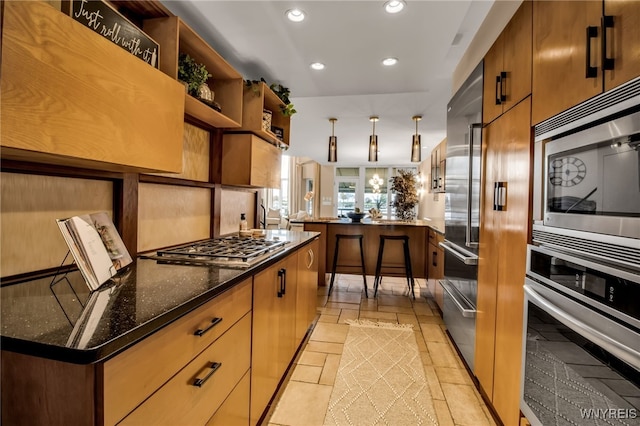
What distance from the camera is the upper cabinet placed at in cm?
88

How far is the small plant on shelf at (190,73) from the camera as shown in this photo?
5.49 feet

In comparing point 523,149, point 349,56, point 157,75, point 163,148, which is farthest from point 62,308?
point 349,56

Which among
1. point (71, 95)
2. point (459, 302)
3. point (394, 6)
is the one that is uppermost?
point (394, 6)

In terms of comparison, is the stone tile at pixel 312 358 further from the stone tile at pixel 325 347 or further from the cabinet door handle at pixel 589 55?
the cabinet door handle at pixel 589 55

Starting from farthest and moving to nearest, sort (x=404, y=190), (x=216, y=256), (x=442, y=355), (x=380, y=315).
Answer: (x=404, y=190), (x=380, y=315), (x=442, y=355), (x=216, y=256)

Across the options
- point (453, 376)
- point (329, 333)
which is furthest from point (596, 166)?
point (329, 333)

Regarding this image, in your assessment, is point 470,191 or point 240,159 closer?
point 470,191

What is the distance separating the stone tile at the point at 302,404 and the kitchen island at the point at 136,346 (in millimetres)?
296

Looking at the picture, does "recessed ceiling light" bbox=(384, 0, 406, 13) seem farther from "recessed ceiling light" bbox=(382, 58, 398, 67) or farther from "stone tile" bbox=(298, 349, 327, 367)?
"stone tile" bbox=(298, 349, 327, 367)

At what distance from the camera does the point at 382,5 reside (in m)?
1.68

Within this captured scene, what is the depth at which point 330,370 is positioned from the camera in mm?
2248

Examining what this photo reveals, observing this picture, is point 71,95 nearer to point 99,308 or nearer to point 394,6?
point 99,308

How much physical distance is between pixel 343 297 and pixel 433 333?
1.31 meters

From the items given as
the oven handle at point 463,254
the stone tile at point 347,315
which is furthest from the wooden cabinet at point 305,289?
the oven handle at point 463,254
